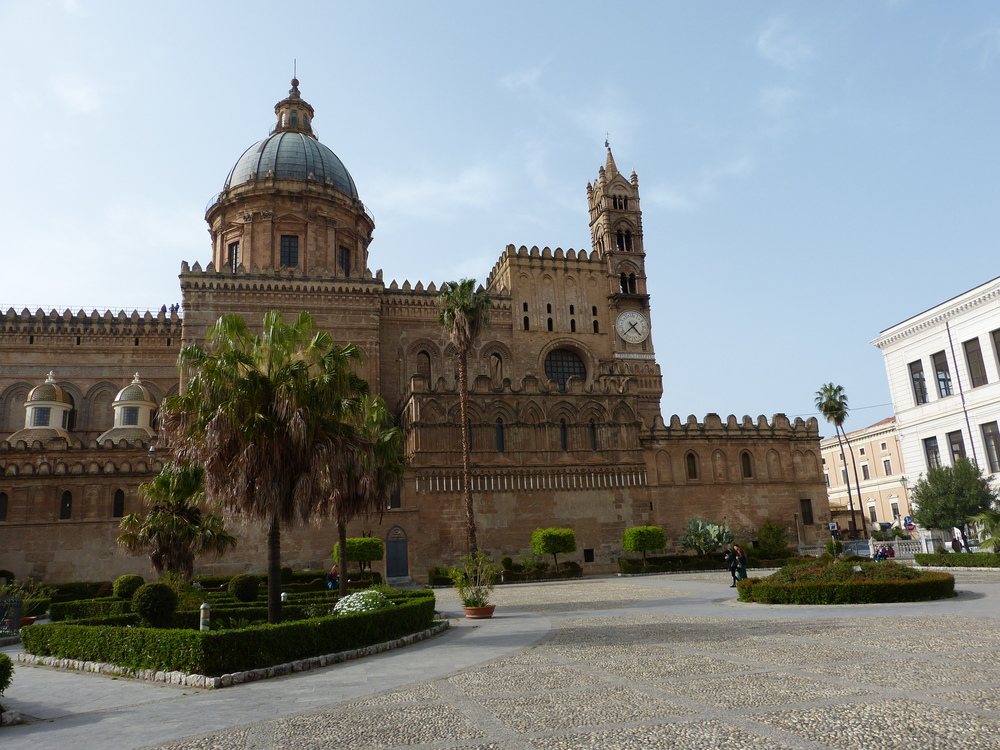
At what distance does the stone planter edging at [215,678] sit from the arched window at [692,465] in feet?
101

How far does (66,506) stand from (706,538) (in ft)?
106

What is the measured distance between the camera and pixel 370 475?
19.4m

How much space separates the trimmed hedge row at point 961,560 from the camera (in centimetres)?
2758

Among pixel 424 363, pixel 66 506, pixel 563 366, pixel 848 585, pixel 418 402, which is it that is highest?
pixel 424 363

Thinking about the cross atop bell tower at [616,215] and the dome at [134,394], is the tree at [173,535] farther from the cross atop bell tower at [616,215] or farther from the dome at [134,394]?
the cross atop bell tower at [616,215]

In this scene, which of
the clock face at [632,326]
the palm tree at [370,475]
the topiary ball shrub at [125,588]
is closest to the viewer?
the palm tree at [370,475]

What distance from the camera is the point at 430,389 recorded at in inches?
1598

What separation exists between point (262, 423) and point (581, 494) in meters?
28.2

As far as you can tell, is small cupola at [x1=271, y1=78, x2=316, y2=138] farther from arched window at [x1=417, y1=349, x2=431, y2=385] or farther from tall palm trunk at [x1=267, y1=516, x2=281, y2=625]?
tall palm trunk at [x1=267, y1=516, x2=281, y2=625]

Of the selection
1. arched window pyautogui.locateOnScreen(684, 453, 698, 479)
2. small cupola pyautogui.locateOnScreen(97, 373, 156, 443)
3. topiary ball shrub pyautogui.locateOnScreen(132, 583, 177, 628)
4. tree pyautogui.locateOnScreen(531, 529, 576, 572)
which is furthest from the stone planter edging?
arched window pyautogui.locateOnScreen(684, 453, 698, 479)

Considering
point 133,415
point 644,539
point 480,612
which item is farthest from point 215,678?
point 133,415

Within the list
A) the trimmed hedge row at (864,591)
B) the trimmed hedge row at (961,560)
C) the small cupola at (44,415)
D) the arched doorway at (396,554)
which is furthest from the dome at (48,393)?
the trimmed hedge row at (961,560)

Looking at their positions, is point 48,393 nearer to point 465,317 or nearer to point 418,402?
point 418,402

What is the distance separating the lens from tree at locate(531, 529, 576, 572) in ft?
121
